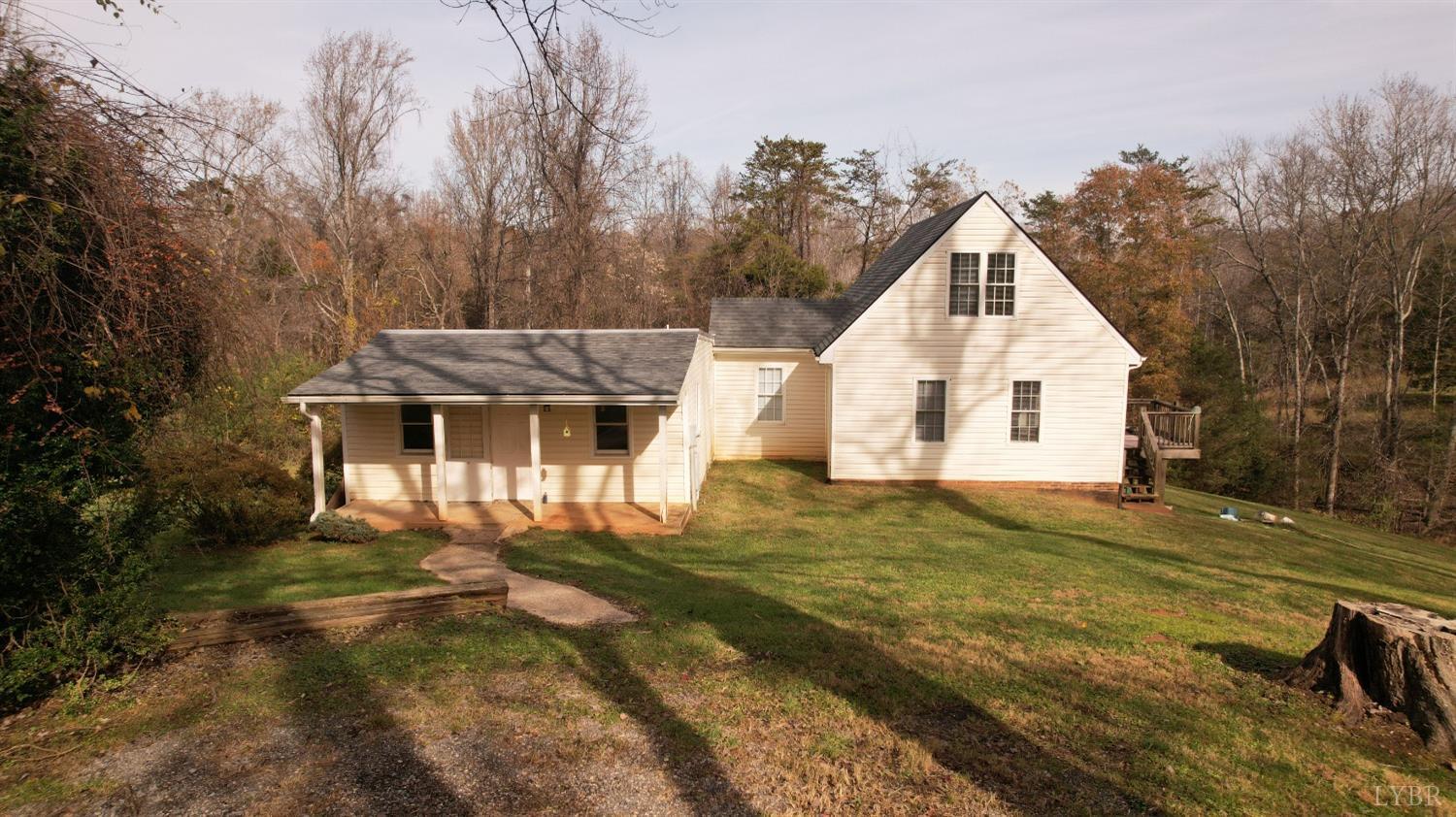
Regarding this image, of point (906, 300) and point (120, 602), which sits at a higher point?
point (906, 300)

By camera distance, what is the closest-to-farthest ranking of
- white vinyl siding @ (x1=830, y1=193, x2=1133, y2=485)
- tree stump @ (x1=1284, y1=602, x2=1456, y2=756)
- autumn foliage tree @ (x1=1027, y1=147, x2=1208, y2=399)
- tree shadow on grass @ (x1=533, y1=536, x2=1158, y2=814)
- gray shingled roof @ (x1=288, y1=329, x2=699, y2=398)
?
tree shadow on grass @ (x1=533, y1=536, x2=1158, y2=814) → tree stump @ (x1=1284, y1=602, x2=1456, y2=756) → gray shingled roof @ (x1=288, y1=329, x2=699, y2=398) → white vinyl siding @ (x1=830, y1=193, x2=1133, y2=485) → autumn foliage tree @ (x1=1027, y1=147, x2=1208, y2=399)

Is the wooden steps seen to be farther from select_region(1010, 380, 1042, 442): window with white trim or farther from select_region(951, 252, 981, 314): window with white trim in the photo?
select_region(1010, 380, 1042, 442): window with white trim

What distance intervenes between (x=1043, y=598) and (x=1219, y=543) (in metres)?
7.59

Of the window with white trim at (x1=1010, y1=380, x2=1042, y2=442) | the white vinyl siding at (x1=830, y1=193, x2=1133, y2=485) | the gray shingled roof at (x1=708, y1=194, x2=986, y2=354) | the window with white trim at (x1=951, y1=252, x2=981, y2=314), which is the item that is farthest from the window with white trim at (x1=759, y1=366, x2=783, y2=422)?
the window with white trim at (x1=1010, y1=380, x2=1042, y2=442)

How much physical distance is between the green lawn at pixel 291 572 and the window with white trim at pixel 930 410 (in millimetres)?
11197

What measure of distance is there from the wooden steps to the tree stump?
7938 mm

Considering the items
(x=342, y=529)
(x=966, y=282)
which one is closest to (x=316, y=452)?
(x=342, y=529)

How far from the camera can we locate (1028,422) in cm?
1719

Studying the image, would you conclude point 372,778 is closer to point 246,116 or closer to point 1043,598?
point 1043,598

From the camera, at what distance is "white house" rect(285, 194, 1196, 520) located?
13.9 m

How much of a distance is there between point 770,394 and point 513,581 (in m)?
11.7

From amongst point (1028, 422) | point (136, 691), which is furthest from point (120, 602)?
point (1028, 422)

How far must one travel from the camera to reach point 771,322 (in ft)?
69.9

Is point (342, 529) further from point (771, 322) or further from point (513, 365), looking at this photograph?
point (771, 322)
